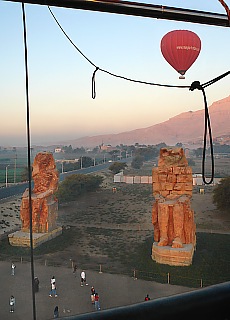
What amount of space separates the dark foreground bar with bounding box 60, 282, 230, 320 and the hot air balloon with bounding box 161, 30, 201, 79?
308cm

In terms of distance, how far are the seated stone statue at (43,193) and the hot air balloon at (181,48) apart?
6.01ft

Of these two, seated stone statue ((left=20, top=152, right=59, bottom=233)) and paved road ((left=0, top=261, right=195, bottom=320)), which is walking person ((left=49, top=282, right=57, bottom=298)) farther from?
seated stone statue ((left=20, top=152, right=59, bottom=233))

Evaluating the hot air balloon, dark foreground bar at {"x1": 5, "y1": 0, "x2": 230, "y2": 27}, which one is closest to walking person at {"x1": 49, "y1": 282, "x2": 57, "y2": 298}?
the hot air balloon

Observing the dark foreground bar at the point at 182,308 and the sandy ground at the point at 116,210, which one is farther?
the sandy ground at the point at 116,210

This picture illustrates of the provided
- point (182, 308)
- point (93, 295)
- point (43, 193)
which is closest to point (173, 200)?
point (93, 295)

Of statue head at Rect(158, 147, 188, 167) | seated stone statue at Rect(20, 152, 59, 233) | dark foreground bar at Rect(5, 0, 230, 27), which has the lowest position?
seated stone statue at Rect(20, 152, 59, 233)

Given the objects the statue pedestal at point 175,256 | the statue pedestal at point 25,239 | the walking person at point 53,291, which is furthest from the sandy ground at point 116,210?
the walking person at point 53,291

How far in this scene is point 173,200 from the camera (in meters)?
3.47

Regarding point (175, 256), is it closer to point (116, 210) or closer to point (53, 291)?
point (53, 291)

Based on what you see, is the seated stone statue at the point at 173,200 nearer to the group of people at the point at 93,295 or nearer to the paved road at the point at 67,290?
the paved road at the point at 67,290

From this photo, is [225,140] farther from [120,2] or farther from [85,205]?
[120,2]

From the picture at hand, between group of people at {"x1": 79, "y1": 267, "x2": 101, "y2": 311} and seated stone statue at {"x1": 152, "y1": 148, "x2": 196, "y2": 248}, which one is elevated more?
seated stone statue at {"x1": 152, "y1": 148, "x2": 196, "y2": 248}

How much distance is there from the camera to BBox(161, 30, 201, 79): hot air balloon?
300cm

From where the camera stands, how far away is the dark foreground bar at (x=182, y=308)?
13 centimetres
